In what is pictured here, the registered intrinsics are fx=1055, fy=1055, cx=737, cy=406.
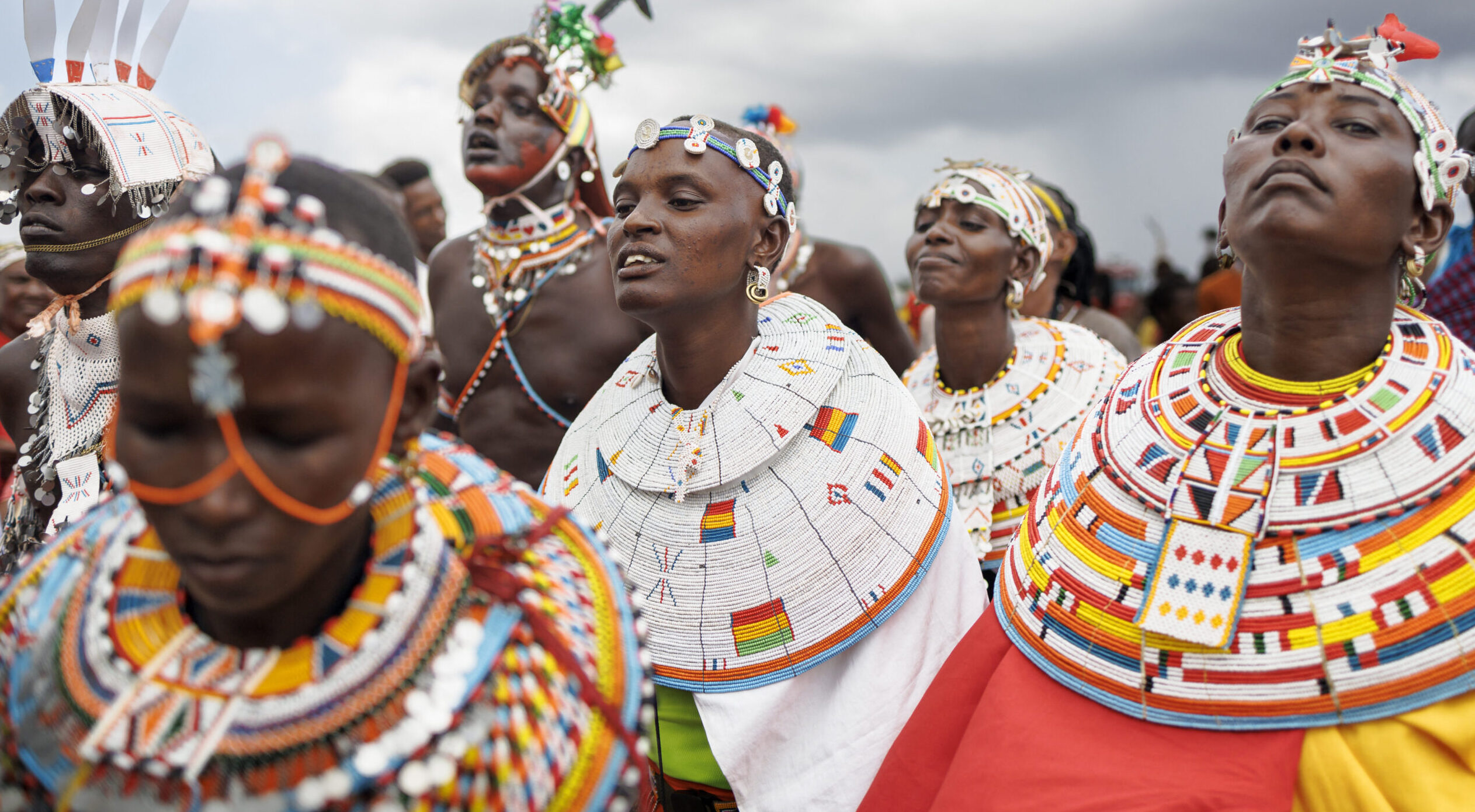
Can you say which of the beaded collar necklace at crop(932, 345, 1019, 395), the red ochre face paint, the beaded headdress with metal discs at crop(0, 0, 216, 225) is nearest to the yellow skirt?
the beaded collar necklace at crop(932, 345, 1019, 395)

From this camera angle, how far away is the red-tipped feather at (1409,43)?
228 cm

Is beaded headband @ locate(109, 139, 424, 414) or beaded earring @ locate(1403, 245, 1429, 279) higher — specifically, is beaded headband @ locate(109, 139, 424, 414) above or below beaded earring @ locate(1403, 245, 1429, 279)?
below

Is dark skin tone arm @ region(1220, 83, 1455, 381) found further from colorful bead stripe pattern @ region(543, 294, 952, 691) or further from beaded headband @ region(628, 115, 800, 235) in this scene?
beaded headband @ region(628, 115, 800, 235)

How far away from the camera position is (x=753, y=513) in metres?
2.76

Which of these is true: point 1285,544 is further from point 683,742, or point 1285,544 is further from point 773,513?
point 683,742

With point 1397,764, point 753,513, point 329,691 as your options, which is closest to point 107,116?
point 753,513

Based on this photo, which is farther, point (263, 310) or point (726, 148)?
point (726, 148)

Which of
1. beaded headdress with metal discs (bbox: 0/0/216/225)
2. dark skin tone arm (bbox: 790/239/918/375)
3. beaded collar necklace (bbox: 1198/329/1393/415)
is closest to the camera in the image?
beaded collar necklace (bbox: 1198/329/1393/415)

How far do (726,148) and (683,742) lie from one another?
65.5 inches

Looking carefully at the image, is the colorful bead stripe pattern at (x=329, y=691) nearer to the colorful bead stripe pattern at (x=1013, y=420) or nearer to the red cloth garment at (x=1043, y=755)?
the red cloth garment at (x=1043, y=755)

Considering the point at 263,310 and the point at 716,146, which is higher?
the point at 716,146

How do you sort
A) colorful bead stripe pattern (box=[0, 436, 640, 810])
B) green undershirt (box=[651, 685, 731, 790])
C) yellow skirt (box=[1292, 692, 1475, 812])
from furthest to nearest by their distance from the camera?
green undershirt (box=[651, 685, 731, 790]), yellow skirt (box=[1292, 692, 1475, 812]), colorful bead stripe pattern (box=[0, 436, 640, 810])

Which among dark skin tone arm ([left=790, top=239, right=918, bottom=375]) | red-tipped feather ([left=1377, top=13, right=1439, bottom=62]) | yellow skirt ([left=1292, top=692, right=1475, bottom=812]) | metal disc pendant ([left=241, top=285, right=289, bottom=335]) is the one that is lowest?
metal disc pendant ([left=241, top=285, right=289, bottom=335])

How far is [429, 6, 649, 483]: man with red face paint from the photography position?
4.20 metres
